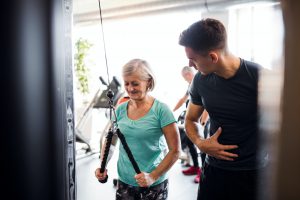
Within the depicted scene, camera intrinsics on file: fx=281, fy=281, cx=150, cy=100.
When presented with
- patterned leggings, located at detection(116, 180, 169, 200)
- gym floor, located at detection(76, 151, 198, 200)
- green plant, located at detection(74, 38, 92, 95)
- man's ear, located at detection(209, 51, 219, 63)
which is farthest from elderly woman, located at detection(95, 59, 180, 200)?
green plant, located at detection(74, 38, 92, 95)

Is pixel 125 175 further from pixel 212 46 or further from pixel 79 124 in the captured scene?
pixel 79 124

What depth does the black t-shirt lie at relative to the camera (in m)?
1.02

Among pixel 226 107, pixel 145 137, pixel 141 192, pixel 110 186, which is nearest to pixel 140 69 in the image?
pixel 145 137

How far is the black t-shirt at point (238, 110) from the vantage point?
3.35ft

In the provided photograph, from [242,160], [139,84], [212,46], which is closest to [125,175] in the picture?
[139,84]

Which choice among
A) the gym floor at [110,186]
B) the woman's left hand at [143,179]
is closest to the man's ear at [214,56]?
the woman's left hand at [143,179]

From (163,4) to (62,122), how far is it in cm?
314

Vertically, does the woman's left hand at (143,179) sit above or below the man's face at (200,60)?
below

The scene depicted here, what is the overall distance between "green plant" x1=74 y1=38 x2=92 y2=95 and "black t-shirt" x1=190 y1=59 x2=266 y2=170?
150 inches

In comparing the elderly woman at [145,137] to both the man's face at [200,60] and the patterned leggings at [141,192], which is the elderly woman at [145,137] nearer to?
the patterned leggings at [141,192]

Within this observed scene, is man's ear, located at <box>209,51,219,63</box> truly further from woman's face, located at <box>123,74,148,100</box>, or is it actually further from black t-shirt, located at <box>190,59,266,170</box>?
woman's face, located at <box>123,74,148,100</box>

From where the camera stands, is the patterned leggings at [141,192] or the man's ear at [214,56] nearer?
the man's ear at [214,56]

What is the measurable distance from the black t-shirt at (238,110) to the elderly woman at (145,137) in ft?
0.72

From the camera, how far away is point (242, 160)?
105cm
